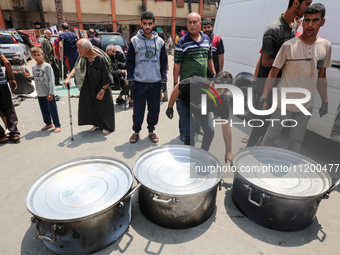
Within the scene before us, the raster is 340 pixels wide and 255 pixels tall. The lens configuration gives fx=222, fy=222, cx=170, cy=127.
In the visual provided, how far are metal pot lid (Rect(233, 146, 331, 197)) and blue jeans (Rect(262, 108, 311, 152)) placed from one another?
0.37m

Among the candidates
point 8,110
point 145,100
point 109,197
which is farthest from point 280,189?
point 8,110

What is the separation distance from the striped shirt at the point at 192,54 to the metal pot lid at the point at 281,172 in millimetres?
1637

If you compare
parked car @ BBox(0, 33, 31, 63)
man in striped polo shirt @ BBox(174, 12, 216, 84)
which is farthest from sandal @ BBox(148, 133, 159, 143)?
parked car @ BBox(0, 33, 31, 63)

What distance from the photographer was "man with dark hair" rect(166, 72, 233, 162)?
2.81m

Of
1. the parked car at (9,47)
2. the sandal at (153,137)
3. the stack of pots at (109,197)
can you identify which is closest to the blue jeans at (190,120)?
the stack of pots at (109,197)

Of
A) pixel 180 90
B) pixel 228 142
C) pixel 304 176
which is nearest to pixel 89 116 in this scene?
pixel 180 90

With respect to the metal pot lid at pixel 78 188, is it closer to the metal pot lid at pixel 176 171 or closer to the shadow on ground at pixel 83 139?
the metal pot lid at pixel 176 171

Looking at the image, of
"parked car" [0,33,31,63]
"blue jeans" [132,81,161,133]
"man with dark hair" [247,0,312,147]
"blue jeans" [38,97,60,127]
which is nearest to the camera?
"man with dark hair" [247,0,312,147]

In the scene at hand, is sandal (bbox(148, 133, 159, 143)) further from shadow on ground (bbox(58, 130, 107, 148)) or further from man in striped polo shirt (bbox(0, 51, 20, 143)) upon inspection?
man in striped polo shirt (bbox(0, 51, 20, 143))

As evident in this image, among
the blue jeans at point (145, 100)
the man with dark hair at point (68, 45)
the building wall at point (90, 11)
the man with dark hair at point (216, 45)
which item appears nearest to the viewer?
the blue jeans at point (145, 100)

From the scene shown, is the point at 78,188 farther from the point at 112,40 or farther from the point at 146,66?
the point at 112,40

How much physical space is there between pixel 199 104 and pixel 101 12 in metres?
26.2

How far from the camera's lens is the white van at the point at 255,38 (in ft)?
9.83

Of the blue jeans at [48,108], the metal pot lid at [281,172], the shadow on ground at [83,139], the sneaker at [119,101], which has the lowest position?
the shadow on ground at [83,139]
